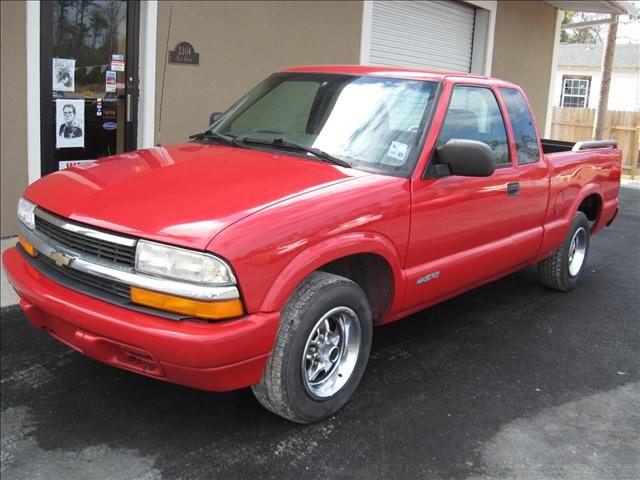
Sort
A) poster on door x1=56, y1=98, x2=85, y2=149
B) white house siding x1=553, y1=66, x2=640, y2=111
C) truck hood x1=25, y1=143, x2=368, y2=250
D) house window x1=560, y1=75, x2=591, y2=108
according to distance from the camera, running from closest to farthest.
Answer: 1. truck hood x1=25, y1=143, x2=368, y2=250
2. poster on door x1=56, y1=98, x2=85, y2=149
3. white house siding x1=553, y1=66, x2=640, y2=111
4. house window x1=560, y1=75, x2=591, y2=108

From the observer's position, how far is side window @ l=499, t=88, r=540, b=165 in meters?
4.88

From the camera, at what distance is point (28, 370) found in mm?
3982

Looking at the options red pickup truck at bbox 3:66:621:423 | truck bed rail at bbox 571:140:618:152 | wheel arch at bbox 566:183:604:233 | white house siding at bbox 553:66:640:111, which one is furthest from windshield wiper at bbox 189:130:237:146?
white house siding at bbox 553:66:640:111

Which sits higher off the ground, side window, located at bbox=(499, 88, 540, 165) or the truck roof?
the truck roof

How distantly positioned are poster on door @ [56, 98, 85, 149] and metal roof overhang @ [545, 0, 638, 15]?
39.2 feet

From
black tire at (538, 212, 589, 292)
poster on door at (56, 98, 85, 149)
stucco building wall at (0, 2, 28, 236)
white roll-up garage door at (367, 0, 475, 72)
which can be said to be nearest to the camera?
black tire at (538, 212, 589, 292)

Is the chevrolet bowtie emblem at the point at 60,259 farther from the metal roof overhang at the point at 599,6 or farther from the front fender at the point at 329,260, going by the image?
the metal roof overhang at the point at 599,6

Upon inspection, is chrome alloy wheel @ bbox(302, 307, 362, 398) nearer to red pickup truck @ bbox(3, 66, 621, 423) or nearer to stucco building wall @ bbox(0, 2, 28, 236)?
red pickup truck @ bbox(3, 66, 621, 423)

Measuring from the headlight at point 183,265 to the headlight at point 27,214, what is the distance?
39.3 inches

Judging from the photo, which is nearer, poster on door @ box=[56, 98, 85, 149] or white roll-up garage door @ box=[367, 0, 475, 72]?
poster on door @ box=[56, 98, 85, 149]

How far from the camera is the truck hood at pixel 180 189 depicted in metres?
2.93

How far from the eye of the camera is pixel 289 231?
3010mm

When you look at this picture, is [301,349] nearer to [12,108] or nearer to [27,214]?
[27,214]

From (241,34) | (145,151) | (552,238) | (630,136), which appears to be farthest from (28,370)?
(630,136)
